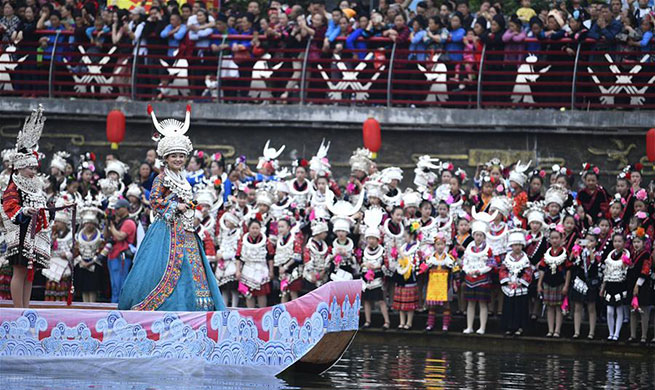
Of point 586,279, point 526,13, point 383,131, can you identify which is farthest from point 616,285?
point 526,13

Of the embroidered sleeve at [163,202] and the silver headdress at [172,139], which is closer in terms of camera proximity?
the embroidered sleeve at [163,202]

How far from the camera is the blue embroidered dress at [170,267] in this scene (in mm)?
10820

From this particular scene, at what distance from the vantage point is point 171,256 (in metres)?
10.9

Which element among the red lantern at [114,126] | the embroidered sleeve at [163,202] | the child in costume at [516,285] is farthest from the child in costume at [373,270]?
the red lantern at [114,126]

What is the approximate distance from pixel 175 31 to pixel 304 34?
94.4 inches

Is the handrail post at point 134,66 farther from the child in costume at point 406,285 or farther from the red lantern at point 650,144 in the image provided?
the red lantern at point 650,144

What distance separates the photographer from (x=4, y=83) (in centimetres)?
2181

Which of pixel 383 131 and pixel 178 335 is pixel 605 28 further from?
pixel 178 335

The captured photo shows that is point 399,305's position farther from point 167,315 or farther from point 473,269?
Answer: point 167,315

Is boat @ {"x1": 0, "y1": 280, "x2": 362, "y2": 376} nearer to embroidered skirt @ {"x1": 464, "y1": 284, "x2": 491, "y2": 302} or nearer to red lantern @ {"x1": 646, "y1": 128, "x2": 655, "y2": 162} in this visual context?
embroidered skirt @ {"x1": 464, "y1": 284, "x2": 491, "y2": 302}

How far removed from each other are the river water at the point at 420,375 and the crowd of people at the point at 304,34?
Result: 6.04 meters

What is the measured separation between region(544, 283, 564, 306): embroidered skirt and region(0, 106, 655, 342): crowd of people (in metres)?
0.01

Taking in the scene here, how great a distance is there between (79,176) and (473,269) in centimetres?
663

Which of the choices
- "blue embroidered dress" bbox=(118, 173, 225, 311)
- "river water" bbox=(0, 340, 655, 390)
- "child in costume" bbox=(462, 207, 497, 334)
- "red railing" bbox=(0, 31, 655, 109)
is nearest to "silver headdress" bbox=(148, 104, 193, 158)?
"blue embroidered dress" bbox=(118, 173, 225, 311)
